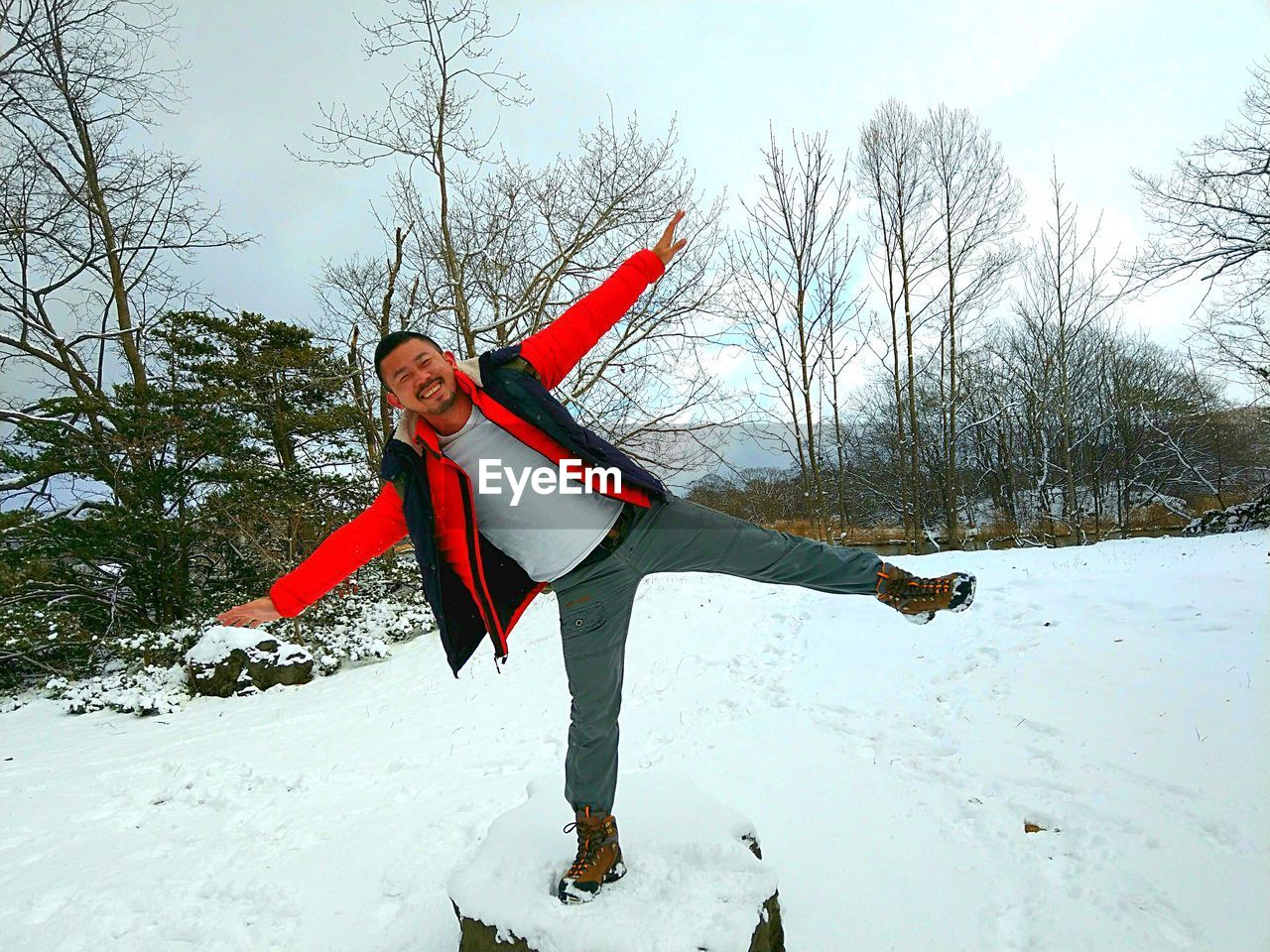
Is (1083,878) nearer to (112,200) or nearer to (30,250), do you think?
(30,250)

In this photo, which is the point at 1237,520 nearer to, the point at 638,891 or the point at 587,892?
the point at 638,891

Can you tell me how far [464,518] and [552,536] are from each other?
1.01 ft

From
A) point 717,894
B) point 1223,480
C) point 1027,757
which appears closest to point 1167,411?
point 1223,480

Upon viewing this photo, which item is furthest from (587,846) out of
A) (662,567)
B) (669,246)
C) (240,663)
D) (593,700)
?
(240,663)

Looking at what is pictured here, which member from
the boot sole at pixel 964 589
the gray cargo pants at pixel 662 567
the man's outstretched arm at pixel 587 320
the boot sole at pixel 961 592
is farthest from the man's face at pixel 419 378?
the boot sole at pixel 964 589

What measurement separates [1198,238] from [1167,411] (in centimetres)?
2015

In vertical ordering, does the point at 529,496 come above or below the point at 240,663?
above

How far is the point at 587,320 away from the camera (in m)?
2.26

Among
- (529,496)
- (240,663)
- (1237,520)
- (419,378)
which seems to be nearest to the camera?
(419,378)

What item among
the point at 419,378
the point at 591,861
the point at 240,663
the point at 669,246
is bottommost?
the point at 240,663

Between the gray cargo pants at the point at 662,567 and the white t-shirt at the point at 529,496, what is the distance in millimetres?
92

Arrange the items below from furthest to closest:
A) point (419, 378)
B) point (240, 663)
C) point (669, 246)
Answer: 1. point (240, 663)
2. point (669, 246)
3. point (419, 378)

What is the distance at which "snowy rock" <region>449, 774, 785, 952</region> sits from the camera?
202cm

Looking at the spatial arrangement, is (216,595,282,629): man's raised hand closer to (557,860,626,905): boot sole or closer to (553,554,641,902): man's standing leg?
(553,554,641,902): man's standing leg
